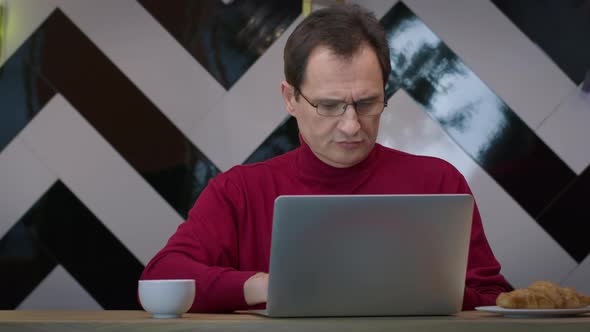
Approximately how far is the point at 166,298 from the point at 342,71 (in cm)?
72

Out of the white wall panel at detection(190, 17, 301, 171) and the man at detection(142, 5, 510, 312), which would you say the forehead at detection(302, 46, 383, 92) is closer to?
the man at detection(142, 5, 510, 312)

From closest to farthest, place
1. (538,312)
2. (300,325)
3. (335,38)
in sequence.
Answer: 1. (300,325)
2. (538,312)
3. (335,38)

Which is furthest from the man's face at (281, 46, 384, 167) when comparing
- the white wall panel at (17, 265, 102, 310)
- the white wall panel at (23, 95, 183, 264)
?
the white wall panel at (17, 265, 102, 310)

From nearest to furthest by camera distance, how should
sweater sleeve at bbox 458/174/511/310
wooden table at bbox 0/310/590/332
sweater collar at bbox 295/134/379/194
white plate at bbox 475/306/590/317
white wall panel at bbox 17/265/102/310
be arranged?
wooden table at bbox 0/310/590/332
white plate at bbox 475/306/590/317
sweater sleeve at bbox 458/174/511/310
sweater collar at bbox 295/134/379/194
white wall panel at bbox 17/265/102/310

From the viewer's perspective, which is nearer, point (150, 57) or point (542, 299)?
point (542, 299)

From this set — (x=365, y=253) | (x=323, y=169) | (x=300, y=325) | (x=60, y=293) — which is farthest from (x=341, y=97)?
(x=60, y=293)

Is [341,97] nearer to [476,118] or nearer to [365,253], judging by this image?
[365,253]

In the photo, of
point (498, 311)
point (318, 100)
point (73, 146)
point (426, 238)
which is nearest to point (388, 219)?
point (426, 238)

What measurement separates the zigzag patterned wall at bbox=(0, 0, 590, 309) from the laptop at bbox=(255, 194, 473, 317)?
5.16 feet

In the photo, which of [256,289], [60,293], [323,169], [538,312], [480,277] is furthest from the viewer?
[60,293]

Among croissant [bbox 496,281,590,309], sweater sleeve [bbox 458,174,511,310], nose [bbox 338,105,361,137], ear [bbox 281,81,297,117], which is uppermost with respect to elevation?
ear [bbox 281,81,297,117]

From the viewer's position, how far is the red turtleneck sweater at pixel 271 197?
1843mm

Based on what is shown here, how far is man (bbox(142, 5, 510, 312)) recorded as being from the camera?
183 cm

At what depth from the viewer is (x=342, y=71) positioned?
6.05ft
